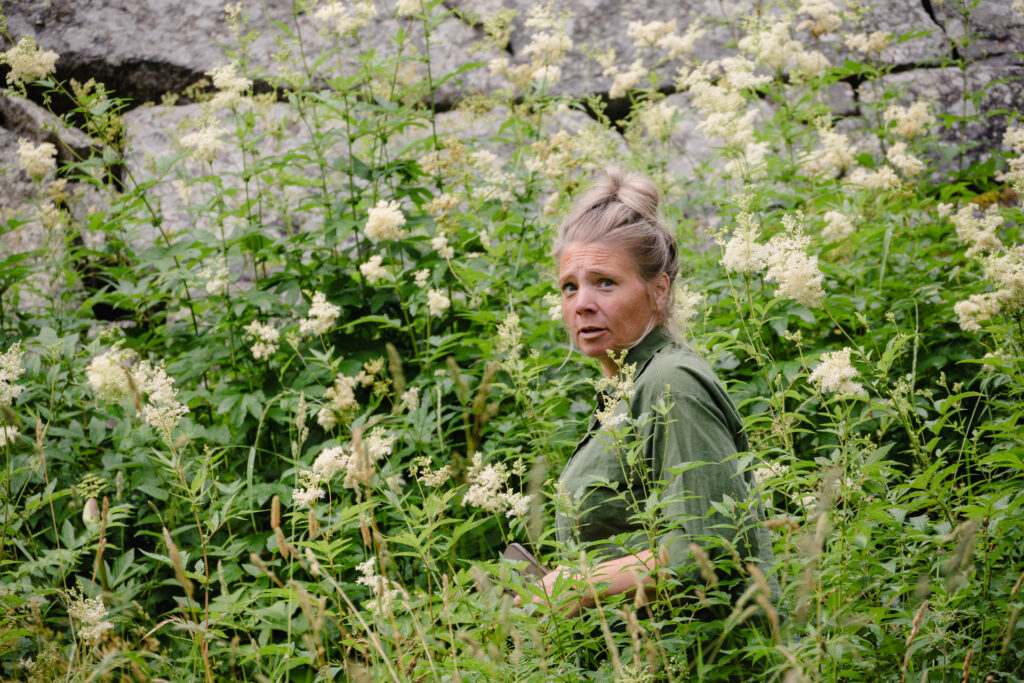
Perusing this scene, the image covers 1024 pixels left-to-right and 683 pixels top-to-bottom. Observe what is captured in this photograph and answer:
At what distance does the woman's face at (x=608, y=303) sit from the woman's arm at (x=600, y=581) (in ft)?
2.50

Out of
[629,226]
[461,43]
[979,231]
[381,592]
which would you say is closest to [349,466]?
[381,592]

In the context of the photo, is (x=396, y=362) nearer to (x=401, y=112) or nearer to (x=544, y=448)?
(x=544, y=448)

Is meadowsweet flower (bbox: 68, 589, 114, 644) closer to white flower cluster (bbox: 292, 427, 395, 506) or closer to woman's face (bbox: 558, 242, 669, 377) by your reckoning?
white flower cluster (bbox: 292, 427, 395, 506)

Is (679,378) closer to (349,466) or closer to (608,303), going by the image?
(608,303)

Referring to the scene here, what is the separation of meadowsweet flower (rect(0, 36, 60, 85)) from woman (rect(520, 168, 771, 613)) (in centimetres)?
283

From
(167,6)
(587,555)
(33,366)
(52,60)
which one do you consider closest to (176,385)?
(33,366)

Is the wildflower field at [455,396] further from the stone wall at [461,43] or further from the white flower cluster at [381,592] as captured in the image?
the stone wall at [461,43]

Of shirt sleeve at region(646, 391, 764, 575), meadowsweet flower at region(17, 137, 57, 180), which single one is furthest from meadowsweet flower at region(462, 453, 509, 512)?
meadowsweet flower at region(17, 137, 57, 180)

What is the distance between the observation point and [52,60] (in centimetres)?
384

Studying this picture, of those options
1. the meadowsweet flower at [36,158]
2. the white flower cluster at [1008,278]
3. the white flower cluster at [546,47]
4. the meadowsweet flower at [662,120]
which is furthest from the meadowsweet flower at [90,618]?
the meadowsweet flower at [662,120]

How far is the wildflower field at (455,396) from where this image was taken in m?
1.94

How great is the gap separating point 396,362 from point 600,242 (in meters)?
0.86

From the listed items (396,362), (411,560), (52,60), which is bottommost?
(411,560)

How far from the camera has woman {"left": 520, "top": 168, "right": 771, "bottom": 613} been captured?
1.78 metres
